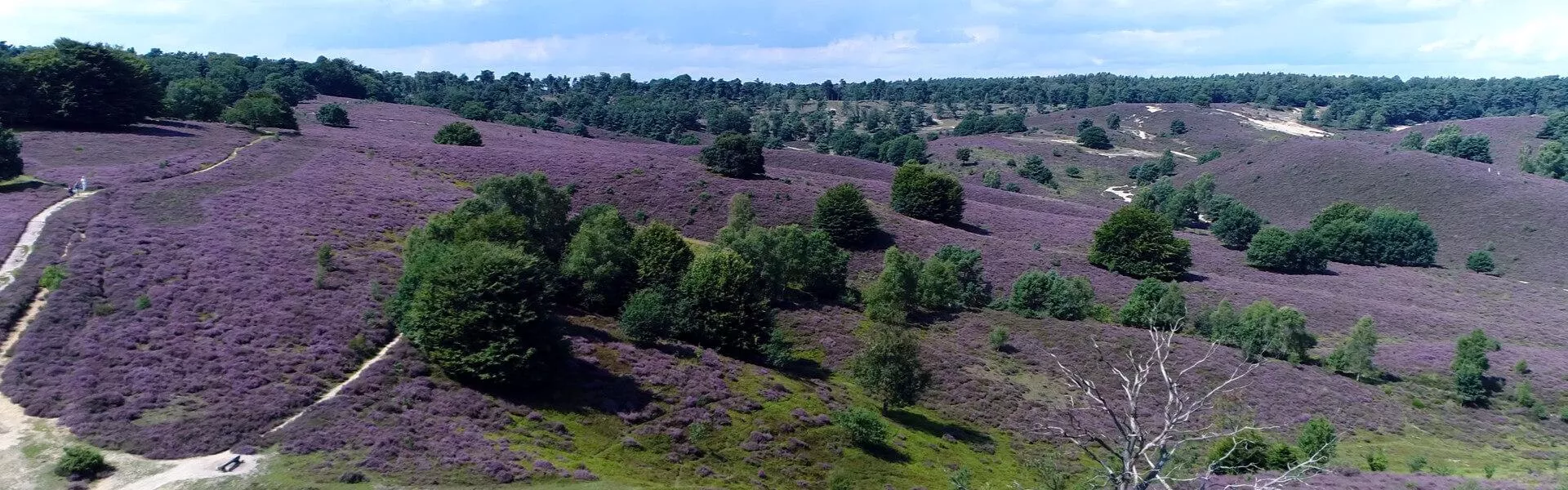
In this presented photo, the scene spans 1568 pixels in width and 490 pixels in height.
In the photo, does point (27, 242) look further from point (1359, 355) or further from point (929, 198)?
point (1359, 355)

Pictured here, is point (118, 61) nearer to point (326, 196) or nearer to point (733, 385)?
point (326, 196)

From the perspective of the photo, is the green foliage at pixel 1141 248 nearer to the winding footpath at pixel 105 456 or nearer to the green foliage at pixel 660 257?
the green foliage at pixel 660 257

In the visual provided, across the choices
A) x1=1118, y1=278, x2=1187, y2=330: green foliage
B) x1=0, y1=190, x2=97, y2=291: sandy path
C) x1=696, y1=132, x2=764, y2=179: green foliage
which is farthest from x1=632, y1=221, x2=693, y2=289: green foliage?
x1=696, y1=132, x2=764, y2=179: green foliage

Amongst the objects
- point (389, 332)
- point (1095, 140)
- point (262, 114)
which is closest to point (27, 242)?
point (389, 332)

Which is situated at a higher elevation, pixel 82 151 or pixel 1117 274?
pixel 82 151

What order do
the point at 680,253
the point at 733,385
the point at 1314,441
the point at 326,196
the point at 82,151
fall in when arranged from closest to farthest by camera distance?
the point at 1314,441
the point at 733,385
the point at 680,253
the point at 326,196
the point at 82,151

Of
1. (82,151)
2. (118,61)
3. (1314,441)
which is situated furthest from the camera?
(118,61)

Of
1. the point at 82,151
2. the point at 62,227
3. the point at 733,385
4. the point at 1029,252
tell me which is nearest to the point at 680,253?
the point at 733,385
